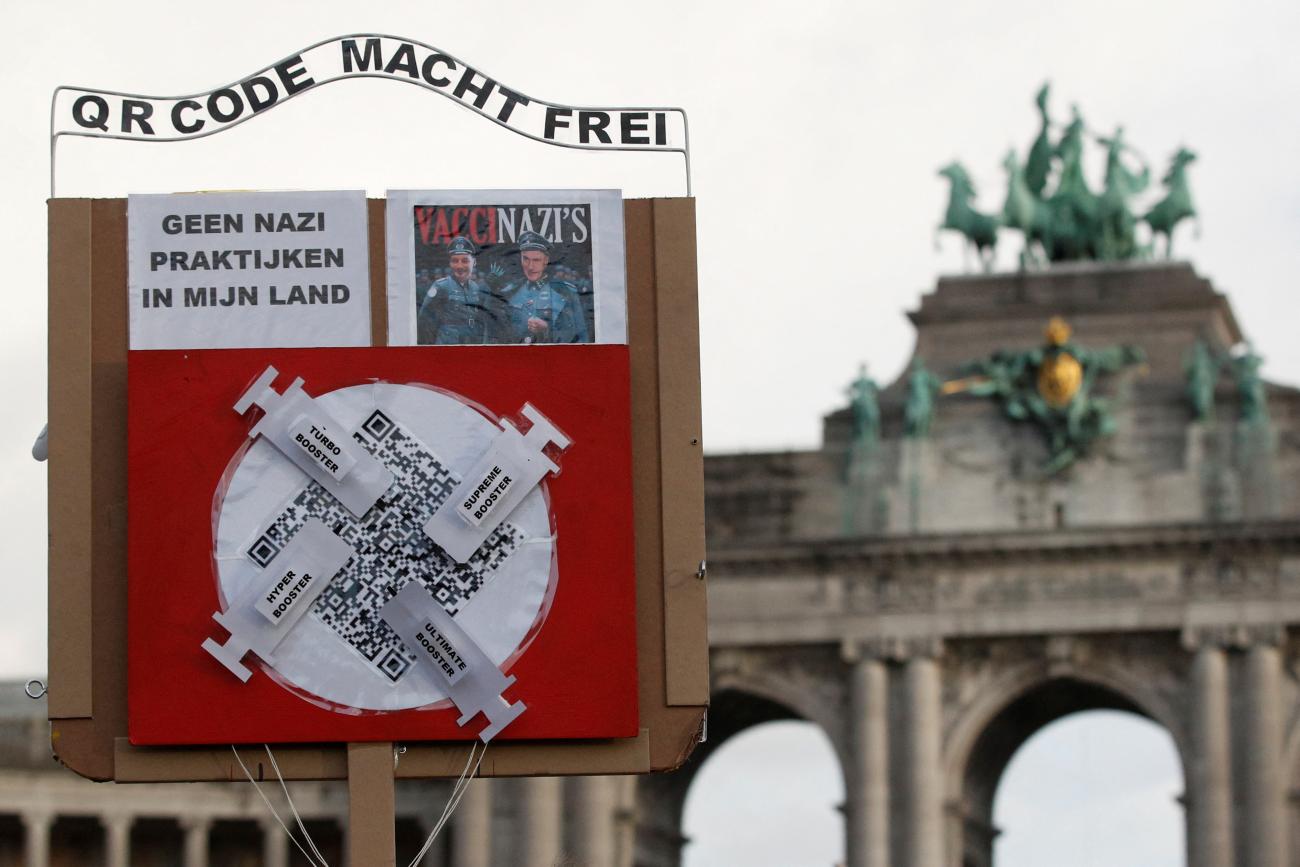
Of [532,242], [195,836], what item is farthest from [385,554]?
[195,836]

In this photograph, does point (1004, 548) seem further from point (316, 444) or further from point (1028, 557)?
point (316, 444)

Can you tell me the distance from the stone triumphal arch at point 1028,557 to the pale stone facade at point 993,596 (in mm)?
49

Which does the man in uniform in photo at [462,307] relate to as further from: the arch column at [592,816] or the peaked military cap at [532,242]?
the arch column at [592,816]

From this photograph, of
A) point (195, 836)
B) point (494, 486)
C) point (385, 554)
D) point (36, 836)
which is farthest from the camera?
point (195, 836)

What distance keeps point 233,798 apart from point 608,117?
57.1 m

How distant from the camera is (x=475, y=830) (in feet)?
239

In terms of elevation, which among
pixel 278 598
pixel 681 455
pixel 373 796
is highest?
pixel 681 455

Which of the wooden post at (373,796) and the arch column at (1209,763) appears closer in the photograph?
the wooden post at (373,796)

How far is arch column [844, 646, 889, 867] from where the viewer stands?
233 ft

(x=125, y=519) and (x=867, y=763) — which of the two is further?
(x=867, y=763)

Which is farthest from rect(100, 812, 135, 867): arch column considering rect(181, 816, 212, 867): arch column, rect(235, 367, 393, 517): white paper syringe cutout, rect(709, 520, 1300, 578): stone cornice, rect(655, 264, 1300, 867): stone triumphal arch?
rect(235, 367, 393, 517): white paper syringe cutout

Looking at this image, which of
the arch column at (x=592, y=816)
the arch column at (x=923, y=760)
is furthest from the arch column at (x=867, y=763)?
the arch column at (x=592, y=816)

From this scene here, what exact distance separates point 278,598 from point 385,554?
2.53 feet

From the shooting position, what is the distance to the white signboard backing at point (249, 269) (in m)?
22.9
